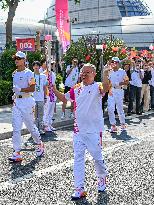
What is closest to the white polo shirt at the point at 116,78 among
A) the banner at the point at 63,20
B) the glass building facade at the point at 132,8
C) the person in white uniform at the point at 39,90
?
the person in white uniform at the point at 39,90

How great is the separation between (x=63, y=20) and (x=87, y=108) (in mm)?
18563

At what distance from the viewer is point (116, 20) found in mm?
100250

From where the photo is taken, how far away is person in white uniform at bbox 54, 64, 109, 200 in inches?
279

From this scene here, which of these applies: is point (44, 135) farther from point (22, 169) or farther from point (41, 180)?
point (41, 180)

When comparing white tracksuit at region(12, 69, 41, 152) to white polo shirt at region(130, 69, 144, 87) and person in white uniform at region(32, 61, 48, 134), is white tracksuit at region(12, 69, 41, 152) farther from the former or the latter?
white polo shirt at region(130, 69, 144, 87)

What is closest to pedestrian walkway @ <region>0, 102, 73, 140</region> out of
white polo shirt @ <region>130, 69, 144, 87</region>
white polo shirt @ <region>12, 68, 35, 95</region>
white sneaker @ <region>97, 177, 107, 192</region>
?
white polo shirt @ <region>130, 69, 144, 87</region>

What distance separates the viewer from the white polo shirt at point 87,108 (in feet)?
23.4

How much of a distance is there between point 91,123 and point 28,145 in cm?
461

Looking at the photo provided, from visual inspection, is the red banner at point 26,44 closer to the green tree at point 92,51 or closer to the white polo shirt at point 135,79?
the green tree at point 92,51

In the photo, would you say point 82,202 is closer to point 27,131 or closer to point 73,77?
point 27,131

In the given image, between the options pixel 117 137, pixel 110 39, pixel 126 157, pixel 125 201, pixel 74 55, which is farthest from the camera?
pixel 110 39

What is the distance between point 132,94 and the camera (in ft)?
61.5

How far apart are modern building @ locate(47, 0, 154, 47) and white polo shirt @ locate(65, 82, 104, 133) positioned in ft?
269

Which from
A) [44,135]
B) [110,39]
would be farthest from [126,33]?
[44,135]
